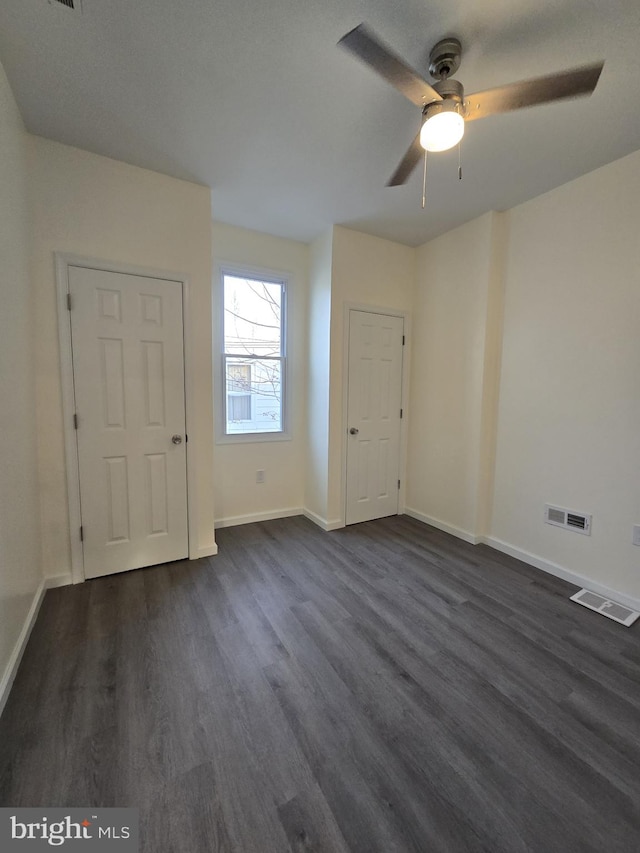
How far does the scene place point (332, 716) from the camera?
53.8 inches

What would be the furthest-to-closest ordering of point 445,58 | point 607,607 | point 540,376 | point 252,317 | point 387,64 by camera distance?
point 252,317 < point 540,376 < point 607,607 < point 445,58 < point 387,64

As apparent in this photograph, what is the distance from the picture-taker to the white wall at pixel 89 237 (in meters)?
2.05

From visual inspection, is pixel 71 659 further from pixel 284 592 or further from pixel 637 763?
pixel 637 763

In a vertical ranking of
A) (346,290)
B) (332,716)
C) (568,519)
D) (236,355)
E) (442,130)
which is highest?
(442,130)

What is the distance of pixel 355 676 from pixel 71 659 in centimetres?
136

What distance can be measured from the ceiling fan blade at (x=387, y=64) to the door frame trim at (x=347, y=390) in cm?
179

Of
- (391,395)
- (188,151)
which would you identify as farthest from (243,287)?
(391,395)

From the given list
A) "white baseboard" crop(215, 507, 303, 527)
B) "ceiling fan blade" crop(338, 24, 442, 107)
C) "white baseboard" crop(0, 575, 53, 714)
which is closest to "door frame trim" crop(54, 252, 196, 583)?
"white baseboard" crop(0, 575, 53, 714)

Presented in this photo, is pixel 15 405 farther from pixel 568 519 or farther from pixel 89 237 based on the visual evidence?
pixel 568 519

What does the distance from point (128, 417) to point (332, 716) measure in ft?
6.80

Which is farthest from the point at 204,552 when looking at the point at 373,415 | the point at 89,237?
the point at 89,237

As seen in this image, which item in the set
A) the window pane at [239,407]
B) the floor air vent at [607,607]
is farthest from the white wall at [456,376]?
the window pane at [239,407]

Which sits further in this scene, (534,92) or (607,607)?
(607,607)
